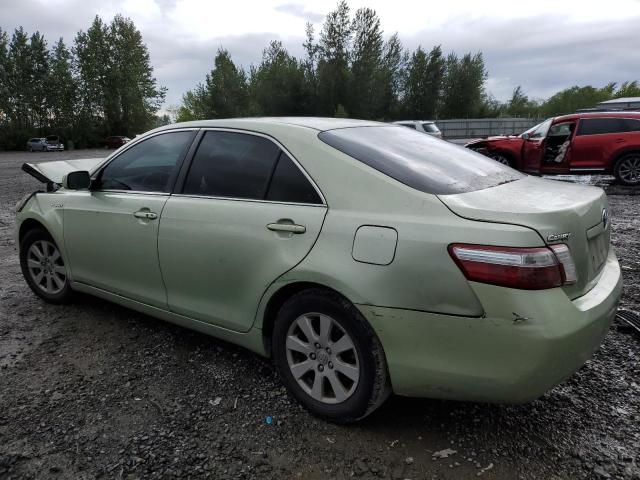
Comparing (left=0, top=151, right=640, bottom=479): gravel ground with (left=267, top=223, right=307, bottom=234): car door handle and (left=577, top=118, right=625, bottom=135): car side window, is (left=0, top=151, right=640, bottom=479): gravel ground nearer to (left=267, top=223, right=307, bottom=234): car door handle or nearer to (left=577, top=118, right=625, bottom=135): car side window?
(left=267, top=223, right=307, bottom=234): car door handle

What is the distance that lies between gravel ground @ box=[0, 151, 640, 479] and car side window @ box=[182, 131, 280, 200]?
3.68 feet

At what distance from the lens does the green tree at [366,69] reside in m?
46.8

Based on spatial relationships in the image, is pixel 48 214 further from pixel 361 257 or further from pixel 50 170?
pixel 361 257

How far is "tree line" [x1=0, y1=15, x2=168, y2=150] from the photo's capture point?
5459cm

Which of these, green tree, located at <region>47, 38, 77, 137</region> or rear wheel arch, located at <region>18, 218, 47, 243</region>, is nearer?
rear wheel arch, located at <region>18, 218, 47, 243</region>

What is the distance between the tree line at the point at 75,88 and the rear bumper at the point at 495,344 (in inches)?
2346

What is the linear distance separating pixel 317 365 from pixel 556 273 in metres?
1.20

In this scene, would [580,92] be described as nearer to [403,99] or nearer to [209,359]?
[403,99]

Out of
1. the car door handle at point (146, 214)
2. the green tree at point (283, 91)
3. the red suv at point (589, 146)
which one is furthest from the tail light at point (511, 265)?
the green tree at point (283, 91)

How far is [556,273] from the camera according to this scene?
6.73 ft

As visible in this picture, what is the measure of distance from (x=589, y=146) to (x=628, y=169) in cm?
97

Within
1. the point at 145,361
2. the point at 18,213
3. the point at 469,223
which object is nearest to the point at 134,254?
the point at 145,361

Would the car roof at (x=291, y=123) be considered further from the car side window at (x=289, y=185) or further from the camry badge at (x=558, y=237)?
the camry badge at (x=558, y=237)

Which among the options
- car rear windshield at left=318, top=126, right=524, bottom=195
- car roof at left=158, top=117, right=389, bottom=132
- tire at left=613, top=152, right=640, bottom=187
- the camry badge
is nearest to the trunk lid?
the camry badge
